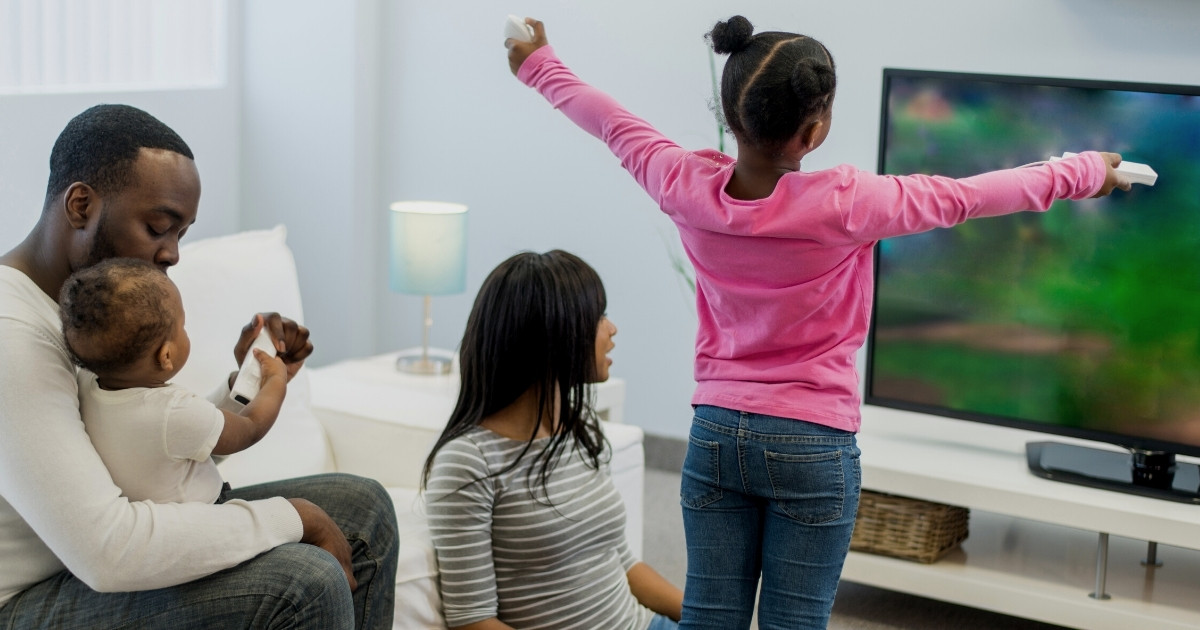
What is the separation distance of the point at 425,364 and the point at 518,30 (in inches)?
52.6

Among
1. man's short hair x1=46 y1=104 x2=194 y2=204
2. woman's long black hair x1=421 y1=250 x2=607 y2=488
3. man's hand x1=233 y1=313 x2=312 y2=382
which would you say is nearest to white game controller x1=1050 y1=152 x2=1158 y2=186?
woman's long black hair x1=421 y1=250 x2=607 y2=488

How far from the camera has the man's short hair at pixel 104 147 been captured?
1479 millimetres

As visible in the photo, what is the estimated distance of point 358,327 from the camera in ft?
12.2

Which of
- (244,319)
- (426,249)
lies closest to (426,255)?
(426,249)

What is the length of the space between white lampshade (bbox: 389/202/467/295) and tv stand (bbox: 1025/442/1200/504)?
1.43m

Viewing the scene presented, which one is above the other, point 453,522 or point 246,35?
point 246,35

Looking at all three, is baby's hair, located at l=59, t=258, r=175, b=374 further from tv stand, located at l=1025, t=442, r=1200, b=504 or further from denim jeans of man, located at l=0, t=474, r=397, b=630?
tv stand, located at l=1025, t=442, r=1200, b=504

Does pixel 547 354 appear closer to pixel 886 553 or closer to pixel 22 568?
pixel 22 568

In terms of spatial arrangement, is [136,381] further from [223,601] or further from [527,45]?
[527,45]

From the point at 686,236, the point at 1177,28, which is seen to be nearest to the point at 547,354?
the point at 686,236

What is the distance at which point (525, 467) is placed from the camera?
5.90 ft

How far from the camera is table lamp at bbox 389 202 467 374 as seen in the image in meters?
3.00

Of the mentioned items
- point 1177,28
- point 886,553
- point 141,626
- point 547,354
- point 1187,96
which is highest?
point 1177,28

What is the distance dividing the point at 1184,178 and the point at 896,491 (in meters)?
0.85
